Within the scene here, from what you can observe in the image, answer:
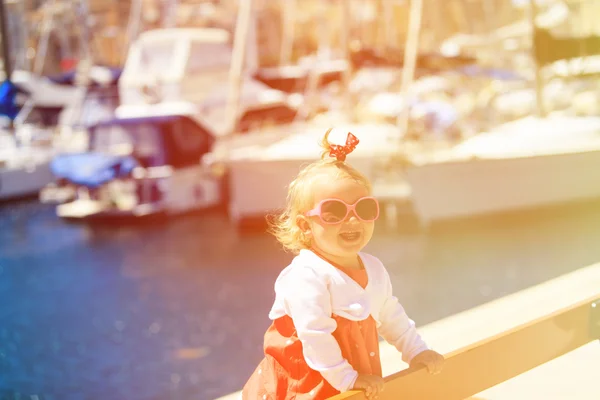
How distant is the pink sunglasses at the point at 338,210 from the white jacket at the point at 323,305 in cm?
9

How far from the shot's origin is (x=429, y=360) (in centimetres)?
174

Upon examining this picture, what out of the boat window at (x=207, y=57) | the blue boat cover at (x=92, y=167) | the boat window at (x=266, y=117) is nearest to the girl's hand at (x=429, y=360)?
the blue boat cover at (x=92, y=167)

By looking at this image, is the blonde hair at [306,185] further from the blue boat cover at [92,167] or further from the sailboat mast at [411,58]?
the blue boat cover at [92,167]

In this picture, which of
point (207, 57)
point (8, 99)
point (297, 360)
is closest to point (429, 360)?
point (297, 360)

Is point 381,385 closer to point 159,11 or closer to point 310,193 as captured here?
point 310,193

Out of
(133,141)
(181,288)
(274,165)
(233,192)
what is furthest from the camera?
(133,141)

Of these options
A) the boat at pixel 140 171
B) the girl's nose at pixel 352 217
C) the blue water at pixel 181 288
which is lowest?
the blue water at pixel 181 288

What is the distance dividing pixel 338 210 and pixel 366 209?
0.21 ft

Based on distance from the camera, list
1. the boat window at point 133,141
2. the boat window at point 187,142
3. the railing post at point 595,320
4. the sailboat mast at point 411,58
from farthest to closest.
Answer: the boat window at point 187,142
the boat window at point 133,141
the sailboat mast at point 411,58
the railing post at point 595,320

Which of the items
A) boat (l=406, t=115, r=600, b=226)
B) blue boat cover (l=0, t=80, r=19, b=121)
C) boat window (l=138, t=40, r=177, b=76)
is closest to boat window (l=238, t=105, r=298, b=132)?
boat window (l=138, t=40, r=177, b=76)

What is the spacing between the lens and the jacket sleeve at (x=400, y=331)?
171cm

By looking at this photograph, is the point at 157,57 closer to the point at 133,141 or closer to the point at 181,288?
the point at 133,141

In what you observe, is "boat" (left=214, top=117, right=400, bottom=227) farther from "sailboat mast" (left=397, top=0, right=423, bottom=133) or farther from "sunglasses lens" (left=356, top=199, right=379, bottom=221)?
"sunglasses lens" (left=356, top=199, right=379, bottom=221)

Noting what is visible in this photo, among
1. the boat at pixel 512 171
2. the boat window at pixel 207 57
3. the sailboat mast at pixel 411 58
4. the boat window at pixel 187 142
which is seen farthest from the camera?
the boat window at pixel 207 57
